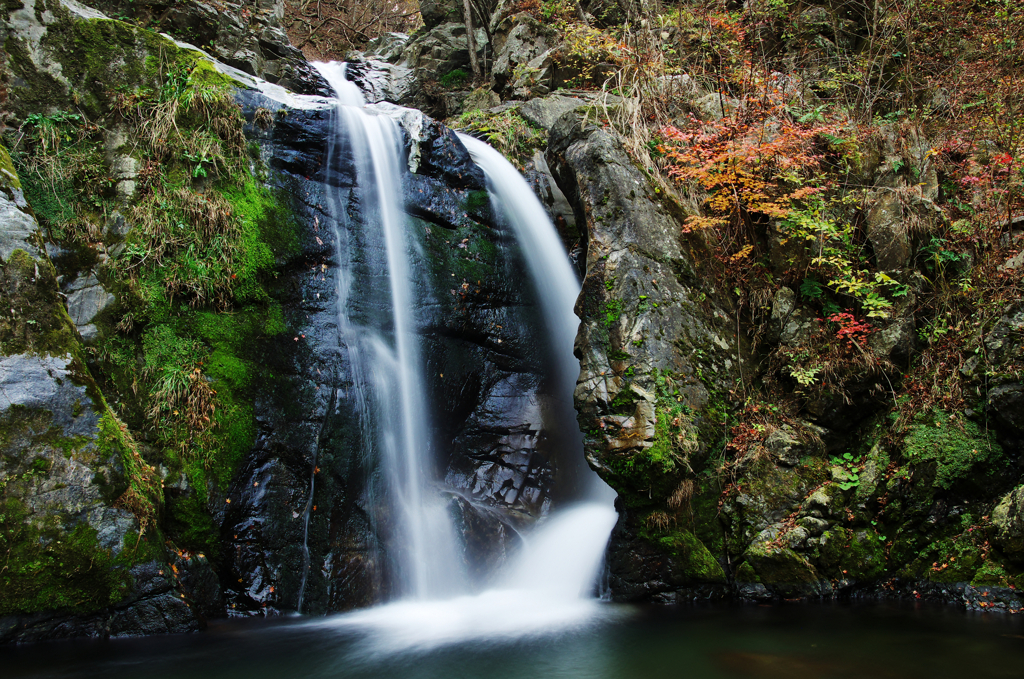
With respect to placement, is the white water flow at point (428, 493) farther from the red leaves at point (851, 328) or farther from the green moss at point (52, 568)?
the red leaves at point (851, 328)

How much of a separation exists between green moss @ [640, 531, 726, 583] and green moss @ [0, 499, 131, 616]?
4.63m

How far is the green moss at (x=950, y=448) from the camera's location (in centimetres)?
487

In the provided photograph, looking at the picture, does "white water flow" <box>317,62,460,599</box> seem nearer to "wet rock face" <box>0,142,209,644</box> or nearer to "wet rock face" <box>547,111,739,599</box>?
"wet rock face" <box>547,111,739,599</box>

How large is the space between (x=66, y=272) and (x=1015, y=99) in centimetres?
1085

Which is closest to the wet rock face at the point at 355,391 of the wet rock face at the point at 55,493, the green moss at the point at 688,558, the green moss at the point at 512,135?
the wet rock face at the point at 55,493

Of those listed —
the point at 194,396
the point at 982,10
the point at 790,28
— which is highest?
the point at 790,28

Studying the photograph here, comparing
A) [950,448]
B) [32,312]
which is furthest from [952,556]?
[32,312]

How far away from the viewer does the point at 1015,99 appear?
6652 millimetres

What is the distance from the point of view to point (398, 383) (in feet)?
21.3

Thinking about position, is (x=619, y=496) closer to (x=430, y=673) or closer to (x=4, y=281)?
(x=430, y=673)

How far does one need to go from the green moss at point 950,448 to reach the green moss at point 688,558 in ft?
6.93

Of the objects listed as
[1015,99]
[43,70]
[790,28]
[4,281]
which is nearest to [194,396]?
[4,281]

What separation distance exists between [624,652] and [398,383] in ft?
12.3

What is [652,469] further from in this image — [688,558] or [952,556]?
[952,556]
